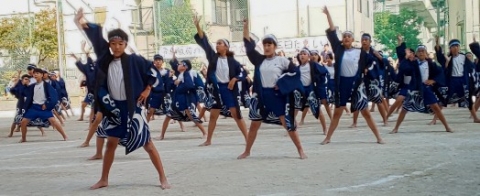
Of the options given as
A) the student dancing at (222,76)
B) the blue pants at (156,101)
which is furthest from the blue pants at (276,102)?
the blue pants at (156,101)

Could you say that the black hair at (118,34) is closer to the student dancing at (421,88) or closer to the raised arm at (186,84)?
the raised arm at (186,84)

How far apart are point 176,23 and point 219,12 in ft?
7.82

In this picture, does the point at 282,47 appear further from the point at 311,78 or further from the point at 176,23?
the point at 311,78

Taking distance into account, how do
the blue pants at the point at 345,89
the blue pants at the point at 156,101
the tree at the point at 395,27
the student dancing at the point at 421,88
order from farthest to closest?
the tree at the point at 395,27, the blue pants at the point at 156,101, the student dancing at the point at 421,88, the blue pants at the point at 345,89

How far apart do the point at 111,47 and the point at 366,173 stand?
3.00 metres

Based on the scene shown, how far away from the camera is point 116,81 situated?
6.65m

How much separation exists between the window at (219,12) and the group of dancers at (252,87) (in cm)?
1620

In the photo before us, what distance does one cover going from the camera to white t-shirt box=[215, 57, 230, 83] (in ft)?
34.9

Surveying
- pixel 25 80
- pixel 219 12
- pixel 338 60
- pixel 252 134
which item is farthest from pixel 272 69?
pixel 219 12

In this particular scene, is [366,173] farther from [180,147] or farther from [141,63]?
[180,147]

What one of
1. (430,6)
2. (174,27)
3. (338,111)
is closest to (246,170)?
(338,111)

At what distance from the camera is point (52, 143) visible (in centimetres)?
1320

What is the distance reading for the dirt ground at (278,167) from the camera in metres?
6.38

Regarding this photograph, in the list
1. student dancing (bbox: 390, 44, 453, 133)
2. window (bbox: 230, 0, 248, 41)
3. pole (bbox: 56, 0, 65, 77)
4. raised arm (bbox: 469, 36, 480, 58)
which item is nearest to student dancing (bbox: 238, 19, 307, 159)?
student dancing (bbox: 390, 44, 453, 133)
